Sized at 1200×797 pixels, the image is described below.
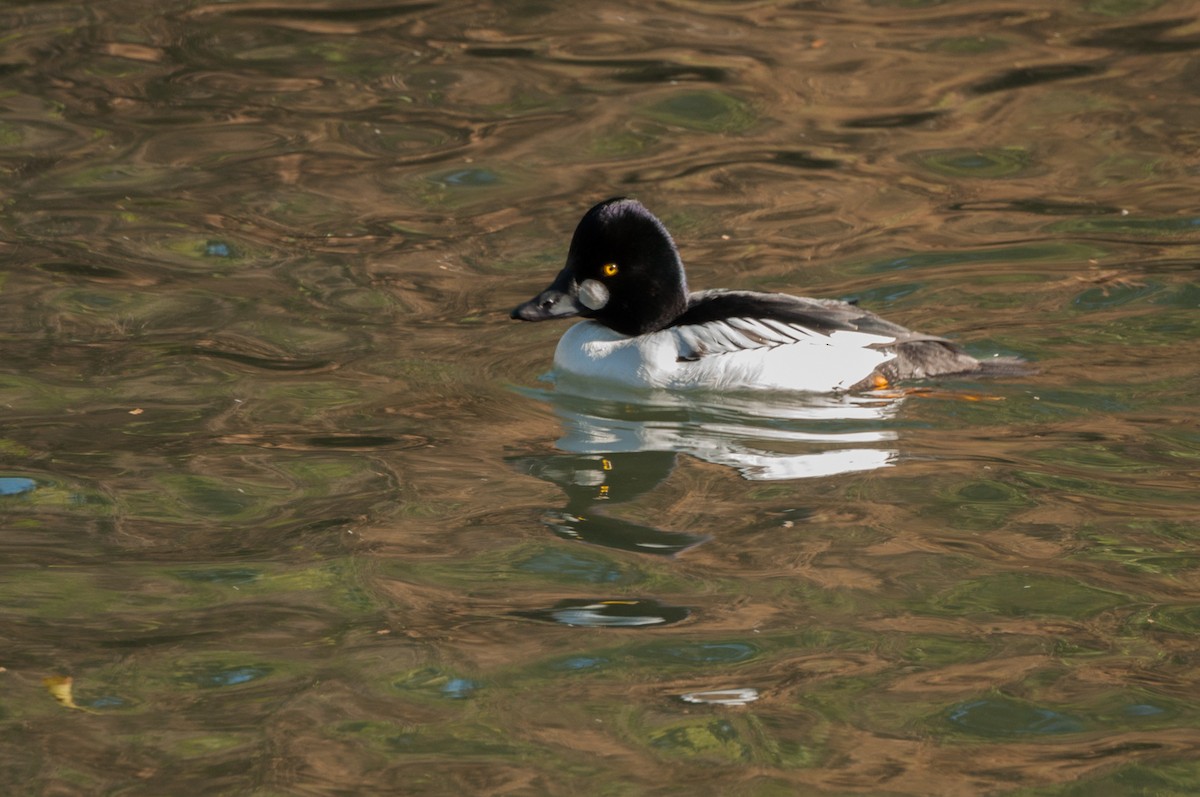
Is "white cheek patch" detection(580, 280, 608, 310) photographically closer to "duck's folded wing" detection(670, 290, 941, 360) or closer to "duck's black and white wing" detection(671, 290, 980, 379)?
"duck's folded wing" detection(670, 290, 941, 360)

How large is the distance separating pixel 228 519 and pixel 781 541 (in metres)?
2.27

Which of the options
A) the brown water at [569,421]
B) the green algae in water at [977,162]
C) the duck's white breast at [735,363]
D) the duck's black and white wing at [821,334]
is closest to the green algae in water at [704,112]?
the brown water at [569,421]

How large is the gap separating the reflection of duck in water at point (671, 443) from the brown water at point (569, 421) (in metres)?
0.03

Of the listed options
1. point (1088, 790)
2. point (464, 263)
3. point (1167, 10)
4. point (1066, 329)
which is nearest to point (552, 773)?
point (1088, 790)

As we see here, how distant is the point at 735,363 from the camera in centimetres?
860

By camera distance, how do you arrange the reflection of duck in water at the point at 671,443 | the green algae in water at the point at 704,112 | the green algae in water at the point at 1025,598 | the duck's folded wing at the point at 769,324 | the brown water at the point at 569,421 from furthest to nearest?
the green algae in water at the point at 704,112, the duck's folded wing at the point at 769,324, the reflection of duck in water at the point at 671,443, the green algae in water at the point at 1025,598, the brown water at the point at 569,421

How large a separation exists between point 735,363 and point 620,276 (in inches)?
29.5

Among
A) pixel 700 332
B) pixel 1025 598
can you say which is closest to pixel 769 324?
pixel 700 332

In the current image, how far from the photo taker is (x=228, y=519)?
7000 mm

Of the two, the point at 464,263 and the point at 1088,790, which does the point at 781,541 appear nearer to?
the point at 1088,790

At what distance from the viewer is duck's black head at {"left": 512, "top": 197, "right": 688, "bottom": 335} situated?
860 centimetres

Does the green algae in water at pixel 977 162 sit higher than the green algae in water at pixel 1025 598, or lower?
higher

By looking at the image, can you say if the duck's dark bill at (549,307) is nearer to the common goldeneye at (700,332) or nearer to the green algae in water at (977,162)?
the common goldeneye at (700,332)

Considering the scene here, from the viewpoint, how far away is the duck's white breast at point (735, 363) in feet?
27.9
